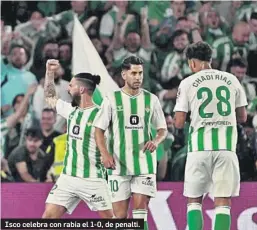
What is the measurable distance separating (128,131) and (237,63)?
3.16m

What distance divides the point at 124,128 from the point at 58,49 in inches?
129

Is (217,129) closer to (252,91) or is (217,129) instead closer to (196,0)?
(252,91)

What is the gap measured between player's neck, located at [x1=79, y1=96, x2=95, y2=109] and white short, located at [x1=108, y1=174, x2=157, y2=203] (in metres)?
0.69

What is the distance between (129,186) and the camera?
6.91 m

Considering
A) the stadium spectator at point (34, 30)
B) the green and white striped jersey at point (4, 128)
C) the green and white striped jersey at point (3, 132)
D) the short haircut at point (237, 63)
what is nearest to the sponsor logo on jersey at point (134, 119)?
the green and white striped jersey at point (3, 132)

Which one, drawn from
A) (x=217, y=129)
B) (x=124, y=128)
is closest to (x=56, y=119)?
→ (x=124, y=128)

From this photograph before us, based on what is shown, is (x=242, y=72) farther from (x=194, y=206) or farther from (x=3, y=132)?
(x=194, y=206)

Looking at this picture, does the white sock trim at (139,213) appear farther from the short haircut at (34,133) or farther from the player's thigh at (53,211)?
the short haircut at (34,133)

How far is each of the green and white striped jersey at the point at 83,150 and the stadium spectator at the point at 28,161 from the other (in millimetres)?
2134

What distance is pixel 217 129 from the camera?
21.0 ft

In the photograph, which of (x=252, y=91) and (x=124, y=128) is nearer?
(x=124, y=128)

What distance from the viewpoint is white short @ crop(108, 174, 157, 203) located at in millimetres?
6848

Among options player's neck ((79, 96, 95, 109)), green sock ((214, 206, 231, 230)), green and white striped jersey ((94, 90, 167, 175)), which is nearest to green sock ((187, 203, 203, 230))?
green sock ((214, 206, 231, 230))

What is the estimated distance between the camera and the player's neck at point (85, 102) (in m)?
7.25
